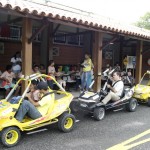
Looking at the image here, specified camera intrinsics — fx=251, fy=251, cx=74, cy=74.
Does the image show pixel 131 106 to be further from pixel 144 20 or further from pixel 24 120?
pixel 144 20

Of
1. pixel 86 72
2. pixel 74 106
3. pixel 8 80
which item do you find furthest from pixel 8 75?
pixel 86 72

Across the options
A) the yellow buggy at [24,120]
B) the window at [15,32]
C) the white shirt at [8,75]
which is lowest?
the yellow buggy at [24,120]

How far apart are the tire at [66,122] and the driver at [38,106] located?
0.43m

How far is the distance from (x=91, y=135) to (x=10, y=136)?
1.82m

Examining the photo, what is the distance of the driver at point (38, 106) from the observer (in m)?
5.20

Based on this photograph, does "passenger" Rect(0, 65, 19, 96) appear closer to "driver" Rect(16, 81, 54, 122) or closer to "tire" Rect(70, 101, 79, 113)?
"tire" Rect(70, 101, 79, 113)

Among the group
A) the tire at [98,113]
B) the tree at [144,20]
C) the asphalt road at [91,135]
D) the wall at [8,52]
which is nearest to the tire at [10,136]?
the asphalt road at [91,135]

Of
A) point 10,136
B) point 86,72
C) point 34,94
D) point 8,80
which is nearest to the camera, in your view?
point 10,136

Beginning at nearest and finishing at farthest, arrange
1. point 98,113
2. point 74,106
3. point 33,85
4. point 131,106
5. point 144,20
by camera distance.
A: point 33,85
point 98,113
point 74,106
point 131,106
point 144,20

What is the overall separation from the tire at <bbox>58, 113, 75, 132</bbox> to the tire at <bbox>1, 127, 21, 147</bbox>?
3.59 feet

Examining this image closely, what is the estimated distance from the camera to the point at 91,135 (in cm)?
570

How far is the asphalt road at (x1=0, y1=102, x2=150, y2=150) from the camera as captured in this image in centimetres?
498

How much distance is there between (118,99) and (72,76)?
4.82 meters

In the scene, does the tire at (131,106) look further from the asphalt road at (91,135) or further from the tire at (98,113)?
the tire at (98,113)
